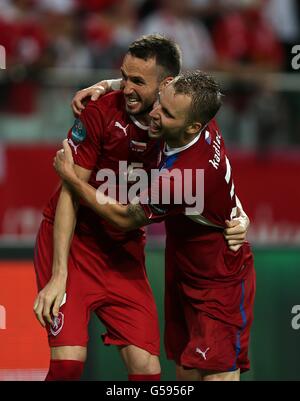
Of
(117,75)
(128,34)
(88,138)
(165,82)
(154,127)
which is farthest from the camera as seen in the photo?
(128,34)

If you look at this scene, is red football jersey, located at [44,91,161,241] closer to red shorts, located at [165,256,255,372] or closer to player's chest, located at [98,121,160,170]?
player's chest, located at [98,121,160,170]

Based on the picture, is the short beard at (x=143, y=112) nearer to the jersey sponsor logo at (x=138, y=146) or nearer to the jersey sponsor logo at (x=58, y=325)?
the jersey sponsor logo at (x=138, y=146)

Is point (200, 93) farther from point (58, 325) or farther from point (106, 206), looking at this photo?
point (58, 325)

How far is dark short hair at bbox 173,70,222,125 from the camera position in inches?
219

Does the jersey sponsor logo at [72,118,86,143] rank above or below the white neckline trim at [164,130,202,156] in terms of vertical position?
above

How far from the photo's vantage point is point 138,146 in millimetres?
5977

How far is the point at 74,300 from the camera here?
6.07 m

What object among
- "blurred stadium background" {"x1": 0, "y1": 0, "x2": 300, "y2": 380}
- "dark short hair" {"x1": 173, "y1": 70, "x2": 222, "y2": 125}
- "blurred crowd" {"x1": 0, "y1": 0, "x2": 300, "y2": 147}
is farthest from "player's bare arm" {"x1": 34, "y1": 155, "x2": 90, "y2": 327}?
"blurred crowd" {"x1": 0, "y1": 0, "x2": 300, "y2": 147}

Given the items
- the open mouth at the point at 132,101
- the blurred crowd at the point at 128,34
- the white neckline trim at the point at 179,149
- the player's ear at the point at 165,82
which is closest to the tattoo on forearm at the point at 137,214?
the white neckline trim at the point at 179,149

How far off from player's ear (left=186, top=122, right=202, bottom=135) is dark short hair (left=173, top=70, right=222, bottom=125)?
2 cm

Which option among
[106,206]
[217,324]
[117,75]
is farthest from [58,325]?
[117,75]

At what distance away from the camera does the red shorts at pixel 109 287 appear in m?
6.14

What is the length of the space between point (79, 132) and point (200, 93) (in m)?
0.79

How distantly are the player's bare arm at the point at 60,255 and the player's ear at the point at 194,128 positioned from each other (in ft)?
2.24
